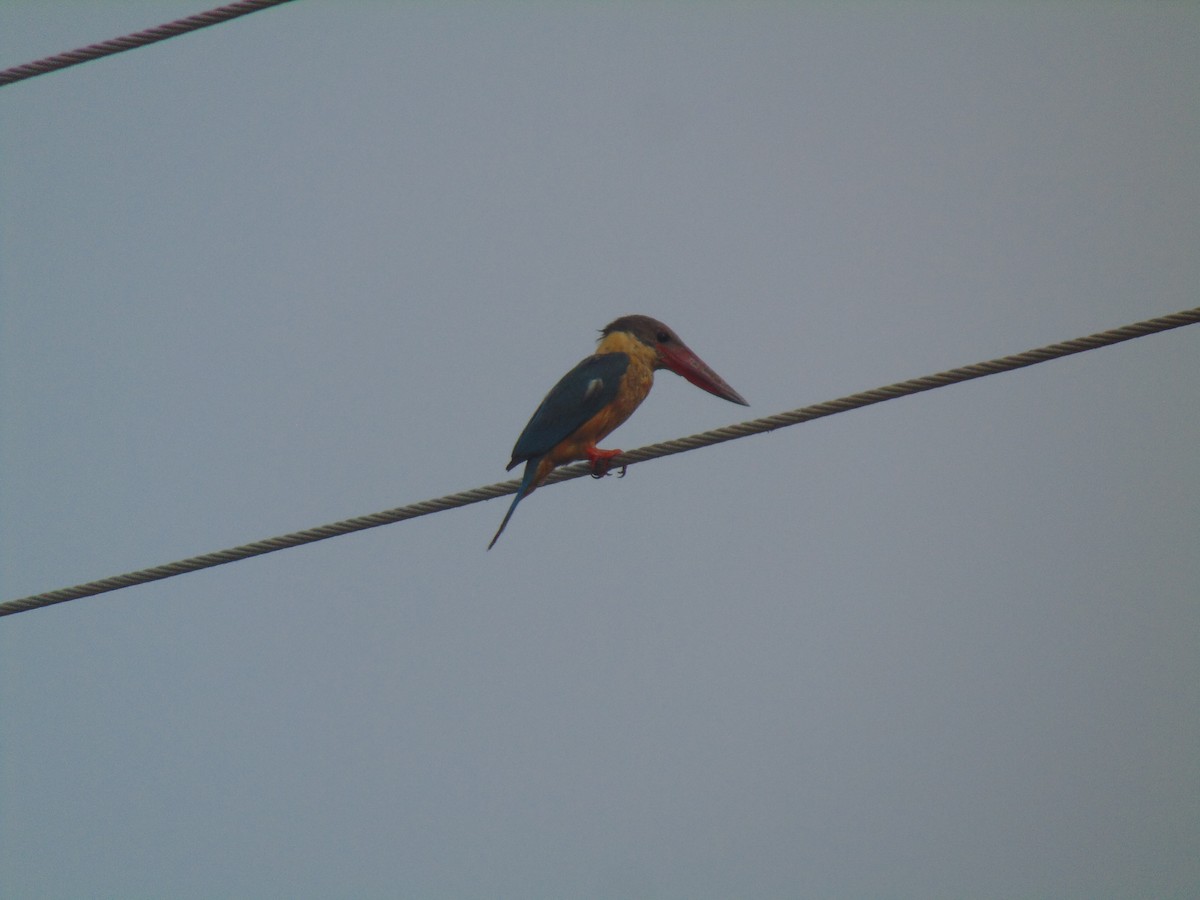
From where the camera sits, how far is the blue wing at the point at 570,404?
597cm

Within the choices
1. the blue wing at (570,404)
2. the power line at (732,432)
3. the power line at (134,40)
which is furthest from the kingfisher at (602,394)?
the power line at (134,40)

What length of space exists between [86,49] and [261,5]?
535 millimetres

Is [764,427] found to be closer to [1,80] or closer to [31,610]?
[31,610]

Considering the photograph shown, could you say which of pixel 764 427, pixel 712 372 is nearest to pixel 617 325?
pixel 712 372

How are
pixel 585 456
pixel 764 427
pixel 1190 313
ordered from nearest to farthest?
1. pixel 1190 313
2. pixel 764 427
3. pixel 585 456

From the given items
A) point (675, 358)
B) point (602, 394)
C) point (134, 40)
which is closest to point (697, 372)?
point (675, 358)

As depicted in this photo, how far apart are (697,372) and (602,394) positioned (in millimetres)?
695

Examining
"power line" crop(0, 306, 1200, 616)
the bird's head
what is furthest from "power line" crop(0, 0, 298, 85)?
the bird's head

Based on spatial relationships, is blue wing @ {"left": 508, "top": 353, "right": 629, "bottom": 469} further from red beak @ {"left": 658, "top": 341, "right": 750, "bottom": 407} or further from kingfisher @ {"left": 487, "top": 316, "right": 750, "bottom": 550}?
red beak @ {"left": 658, "top": 341, "right": 750, "bottom": 407}

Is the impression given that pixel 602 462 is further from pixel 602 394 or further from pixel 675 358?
pixel 675 358

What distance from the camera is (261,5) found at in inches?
172

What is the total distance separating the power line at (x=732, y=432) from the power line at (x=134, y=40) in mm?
1534

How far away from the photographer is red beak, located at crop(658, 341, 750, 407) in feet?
22.0

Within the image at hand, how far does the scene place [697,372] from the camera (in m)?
6.71
